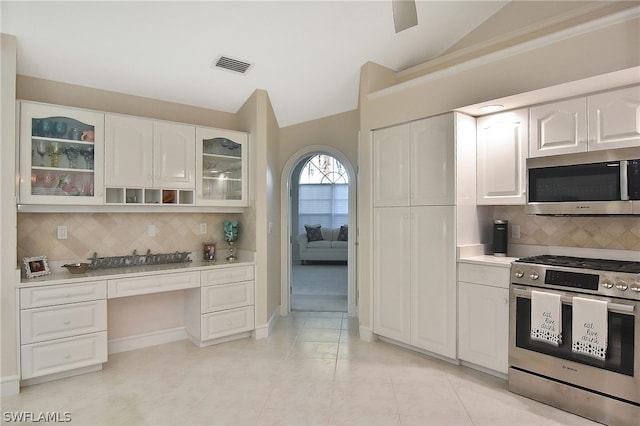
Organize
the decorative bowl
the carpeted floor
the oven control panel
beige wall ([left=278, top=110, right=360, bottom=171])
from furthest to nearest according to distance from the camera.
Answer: the carpeted floor
beige wall ([left=278, top=110, right=360, bottom=171])
the decorative bowl
the oven control panel

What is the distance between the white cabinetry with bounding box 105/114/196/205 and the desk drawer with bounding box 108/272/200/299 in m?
0.69

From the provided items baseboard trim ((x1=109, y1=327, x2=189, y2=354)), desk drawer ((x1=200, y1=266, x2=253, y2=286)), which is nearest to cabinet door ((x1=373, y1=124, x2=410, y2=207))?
desk drawer ((x1=200, y1=266, x2=253, y2=286))

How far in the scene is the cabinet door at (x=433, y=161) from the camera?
312 cm

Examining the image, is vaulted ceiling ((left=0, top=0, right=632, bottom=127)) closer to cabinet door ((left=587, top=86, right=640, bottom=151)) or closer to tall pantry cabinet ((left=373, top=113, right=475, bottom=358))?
tall pantry cabinet ((left=373, top=113, right=475, bottom=358))

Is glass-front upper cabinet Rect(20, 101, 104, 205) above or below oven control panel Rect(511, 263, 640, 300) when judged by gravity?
above

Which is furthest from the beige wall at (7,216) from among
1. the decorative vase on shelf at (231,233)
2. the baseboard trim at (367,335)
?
the baseboard trim at (367,335)

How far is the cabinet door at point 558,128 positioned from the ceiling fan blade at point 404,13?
1.50 meters

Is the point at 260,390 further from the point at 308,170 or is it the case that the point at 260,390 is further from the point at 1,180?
the point at 308,170

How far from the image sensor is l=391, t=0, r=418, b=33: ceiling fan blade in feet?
5.86

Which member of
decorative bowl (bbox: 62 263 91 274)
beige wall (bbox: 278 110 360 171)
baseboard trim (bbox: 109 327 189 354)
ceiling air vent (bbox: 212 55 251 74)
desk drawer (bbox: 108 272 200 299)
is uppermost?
ceiling air vent (bbox: 212 55 251 74)

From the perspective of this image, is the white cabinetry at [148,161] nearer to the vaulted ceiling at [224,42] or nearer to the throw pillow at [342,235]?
the vaulted ceiling at [224,42]

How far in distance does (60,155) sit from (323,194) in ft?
23.7

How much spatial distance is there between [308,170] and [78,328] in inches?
293

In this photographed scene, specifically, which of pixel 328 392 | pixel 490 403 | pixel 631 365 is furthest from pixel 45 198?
pixel 631 365
